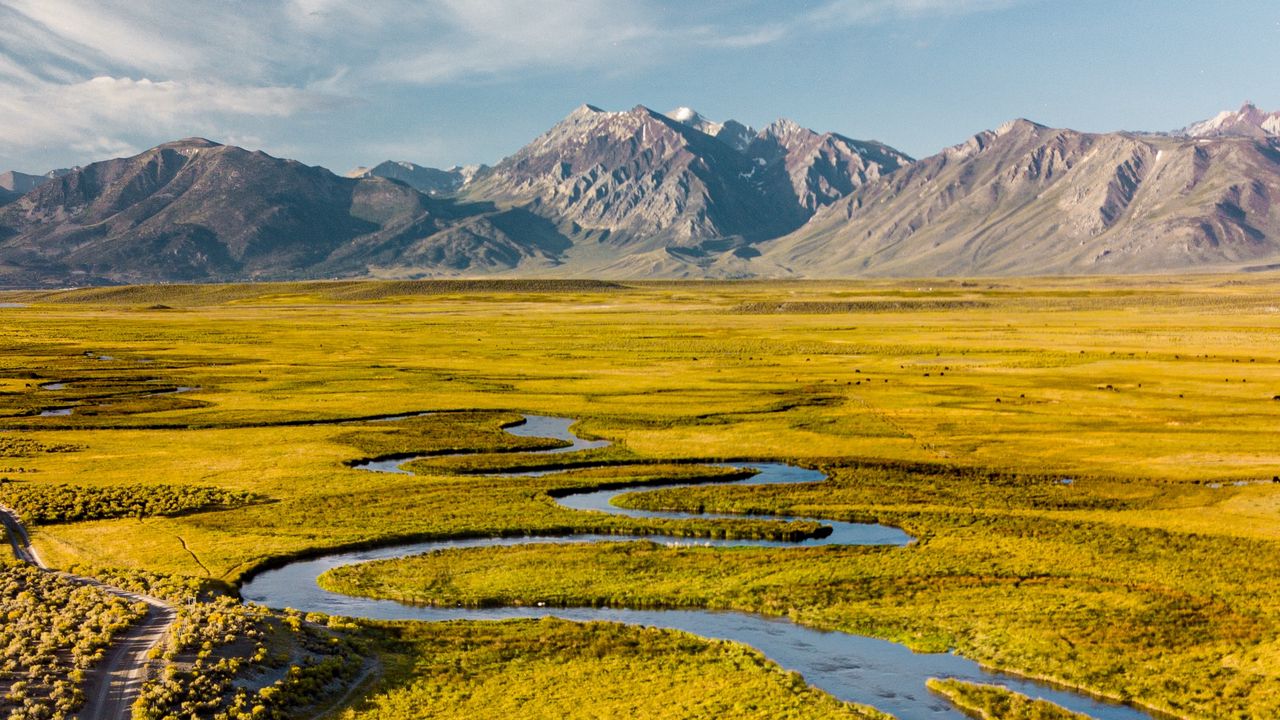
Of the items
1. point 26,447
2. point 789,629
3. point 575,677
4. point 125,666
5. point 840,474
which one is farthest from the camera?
point 26,447

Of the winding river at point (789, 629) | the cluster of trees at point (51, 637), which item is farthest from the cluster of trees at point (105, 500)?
the cluster of trees at point (51, 637)

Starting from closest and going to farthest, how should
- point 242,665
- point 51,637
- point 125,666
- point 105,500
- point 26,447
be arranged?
point 125,666
point 242,665
point 51,637
point 105,500
point 26,447

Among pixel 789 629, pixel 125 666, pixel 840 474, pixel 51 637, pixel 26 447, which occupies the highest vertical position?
pixel 51 637

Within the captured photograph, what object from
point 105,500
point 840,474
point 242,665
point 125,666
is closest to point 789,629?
point 242,665

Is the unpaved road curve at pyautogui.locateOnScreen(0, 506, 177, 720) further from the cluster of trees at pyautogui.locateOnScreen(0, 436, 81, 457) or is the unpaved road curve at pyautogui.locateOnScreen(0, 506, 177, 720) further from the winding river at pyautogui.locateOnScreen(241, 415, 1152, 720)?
the cluster of trees at pyautogui.locateOnScreen(0, 436, 81, 457)

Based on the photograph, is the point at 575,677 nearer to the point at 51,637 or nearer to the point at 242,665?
the point at 242,665

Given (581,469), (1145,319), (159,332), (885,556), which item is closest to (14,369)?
(159,332)
